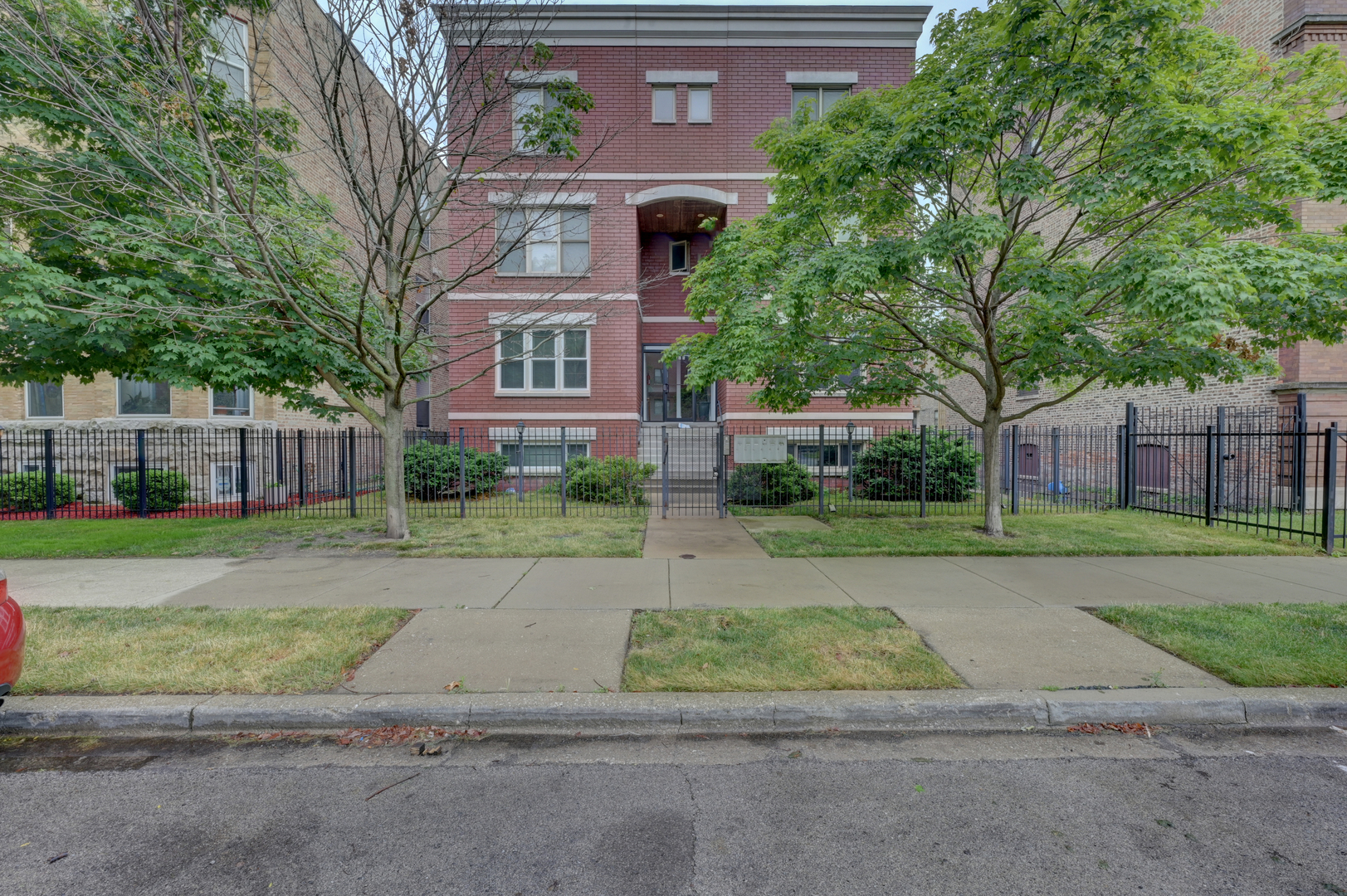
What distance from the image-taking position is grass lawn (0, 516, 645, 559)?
341 inches

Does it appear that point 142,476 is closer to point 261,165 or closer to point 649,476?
point 261,165

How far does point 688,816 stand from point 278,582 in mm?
6243

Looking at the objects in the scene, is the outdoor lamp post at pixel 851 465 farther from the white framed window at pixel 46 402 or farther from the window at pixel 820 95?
the white framed window at pixel 46 402

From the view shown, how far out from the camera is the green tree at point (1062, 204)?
249 inches

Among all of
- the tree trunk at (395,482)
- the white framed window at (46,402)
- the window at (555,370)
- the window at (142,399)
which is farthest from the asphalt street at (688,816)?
the white framed window at (46,402)

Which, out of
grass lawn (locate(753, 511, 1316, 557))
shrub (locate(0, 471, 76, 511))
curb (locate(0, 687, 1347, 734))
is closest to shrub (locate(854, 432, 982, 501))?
grass lawn (locate(753, 511, 1316, 557))

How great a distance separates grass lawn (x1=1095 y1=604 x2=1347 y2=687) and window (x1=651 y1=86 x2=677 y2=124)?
16.7 metres

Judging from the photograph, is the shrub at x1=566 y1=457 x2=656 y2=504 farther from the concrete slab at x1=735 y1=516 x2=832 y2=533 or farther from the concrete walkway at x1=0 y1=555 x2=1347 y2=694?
the concrete walkway at x1=0 y1=555 x2=1347 y2=694

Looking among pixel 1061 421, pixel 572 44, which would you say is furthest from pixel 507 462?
pixel 1061 421

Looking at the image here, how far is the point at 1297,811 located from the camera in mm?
3002

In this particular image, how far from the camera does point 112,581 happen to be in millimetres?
7031

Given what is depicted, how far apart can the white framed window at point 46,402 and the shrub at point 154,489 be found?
3.58 metres

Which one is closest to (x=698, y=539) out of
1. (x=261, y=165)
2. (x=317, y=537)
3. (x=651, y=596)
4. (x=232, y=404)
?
(x=651, y=596)

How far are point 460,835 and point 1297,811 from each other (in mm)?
4176
